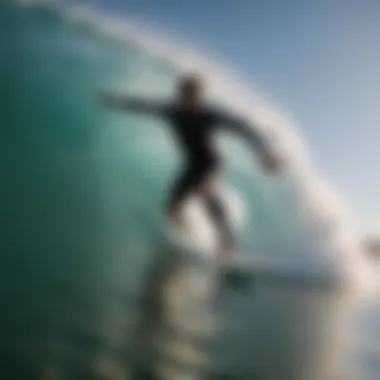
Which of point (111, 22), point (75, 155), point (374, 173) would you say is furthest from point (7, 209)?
point (374, 173)

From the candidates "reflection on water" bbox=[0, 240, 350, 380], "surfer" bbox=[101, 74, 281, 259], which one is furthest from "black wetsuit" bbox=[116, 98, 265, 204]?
"reflection on water" bbox=[0, 240, 350, 380]

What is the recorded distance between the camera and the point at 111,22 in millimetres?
1415

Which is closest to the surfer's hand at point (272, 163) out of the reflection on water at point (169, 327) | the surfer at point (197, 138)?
the surfer at point (197, 138)

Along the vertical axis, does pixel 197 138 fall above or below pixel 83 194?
above

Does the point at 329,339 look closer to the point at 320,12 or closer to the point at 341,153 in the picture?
the point at 341,153

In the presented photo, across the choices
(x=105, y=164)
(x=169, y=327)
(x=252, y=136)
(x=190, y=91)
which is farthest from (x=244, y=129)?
(x=169, y=327)

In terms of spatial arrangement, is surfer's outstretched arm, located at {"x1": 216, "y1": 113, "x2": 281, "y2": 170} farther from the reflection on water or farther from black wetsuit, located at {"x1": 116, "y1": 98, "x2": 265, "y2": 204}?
the reflection on water

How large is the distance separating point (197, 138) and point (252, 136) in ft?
0.34

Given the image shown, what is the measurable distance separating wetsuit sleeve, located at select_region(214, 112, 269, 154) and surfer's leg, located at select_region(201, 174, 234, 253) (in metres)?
0.10

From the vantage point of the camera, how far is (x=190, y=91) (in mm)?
1417

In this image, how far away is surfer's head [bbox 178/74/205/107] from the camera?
142 cm

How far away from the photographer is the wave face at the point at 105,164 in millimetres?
1350

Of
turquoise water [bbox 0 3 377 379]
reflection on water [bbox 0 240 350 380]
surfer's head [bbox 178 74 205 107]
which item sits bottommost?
reflection on water [bbox 0 240 350 380]

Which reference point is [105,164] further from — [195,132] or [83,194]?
[195,132]
